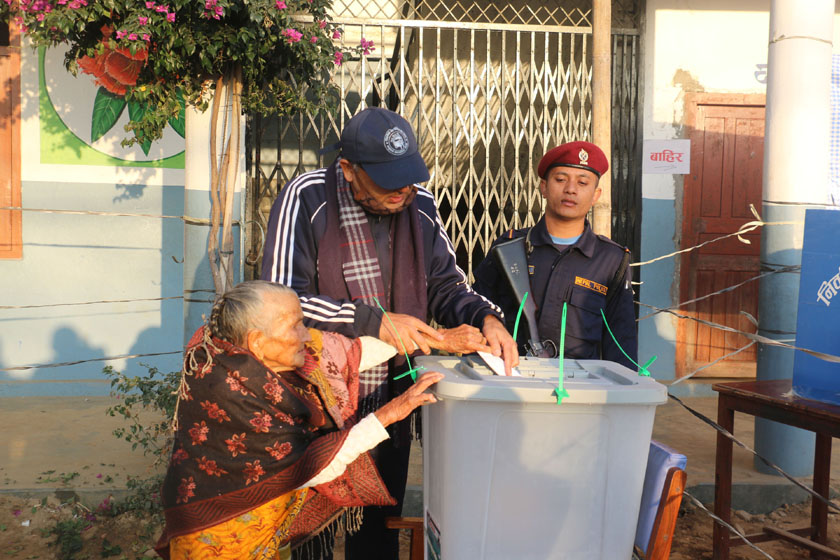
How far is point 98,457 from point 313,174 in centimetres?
257

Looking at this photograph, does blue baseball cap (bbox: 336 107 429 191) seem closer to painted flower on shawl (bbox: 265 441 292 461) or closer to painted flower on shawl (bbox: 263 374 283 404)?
painted flower on shawl (bbox: 263 374 283 404)

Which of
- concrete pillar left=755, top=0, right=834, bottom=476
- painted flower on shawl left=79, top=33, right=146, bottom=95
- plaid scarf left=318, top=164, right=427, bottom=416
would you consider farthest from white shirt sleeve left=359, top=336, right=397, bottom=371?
concrete pillar left=755, top=0, right=834, bottom=476

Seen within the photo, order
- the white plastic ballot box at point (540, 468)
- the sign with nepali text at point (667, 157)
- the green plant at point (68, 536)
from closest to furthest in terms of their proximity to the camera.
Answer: the white plastic ballot box at point (540, 468) → the green plant at point (68, 536) → the sign with nepali text at point (667, 157)

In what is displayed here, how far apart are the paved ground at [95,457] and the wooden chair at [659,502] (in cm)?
193

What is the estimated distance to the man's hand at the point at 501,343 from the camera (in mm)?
1830

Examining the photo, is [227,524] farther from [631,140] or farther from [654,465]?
[631,140]

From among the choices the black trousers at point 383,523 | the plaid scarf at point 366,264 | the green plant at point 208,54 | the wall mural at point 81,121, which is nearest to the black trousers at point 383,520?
the black trousers at point 383,523

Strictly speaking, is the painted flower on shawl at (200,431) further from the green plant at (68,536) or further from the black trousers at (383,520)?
the green plant at (68,536)

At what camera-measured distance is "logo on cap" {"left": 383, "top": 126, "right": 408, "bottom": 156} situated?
195 centimetres

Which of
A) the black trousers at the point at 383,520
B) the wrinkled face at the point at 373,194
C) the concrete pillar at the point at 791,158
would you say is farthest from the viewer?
the concrete pillar at the point at 791,158

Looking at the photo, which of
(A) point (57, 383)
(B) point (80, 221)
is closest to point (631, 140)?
(B) point (80, 221)

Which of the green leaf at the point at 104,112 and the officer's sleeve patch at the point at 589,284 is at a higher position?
the green leaf at the point at 104,112

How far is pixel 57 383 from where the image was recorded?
5.15m

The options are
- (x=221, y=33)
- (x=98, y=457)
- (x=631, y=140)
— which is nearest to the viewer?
(x=221, y=33)
